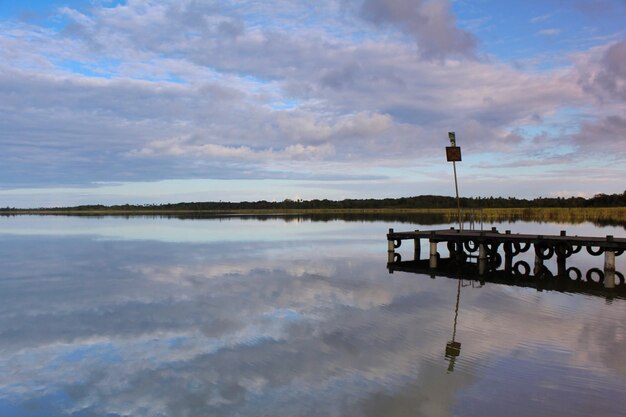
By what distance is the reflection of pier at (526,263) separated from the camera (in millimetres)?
17078

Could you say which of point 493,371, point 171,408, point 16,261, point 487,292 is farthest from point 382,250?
point 171,408

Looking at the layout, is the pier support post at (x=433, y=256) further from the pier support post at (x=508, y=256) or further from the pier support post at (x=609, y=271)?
the pier support post at (x=609, y=271)

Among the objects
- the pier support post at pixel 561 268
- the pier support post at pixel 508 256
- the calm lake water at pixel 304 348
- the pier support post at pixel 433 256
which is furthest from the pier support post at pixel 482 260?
the calm lake water at pixel 304 348

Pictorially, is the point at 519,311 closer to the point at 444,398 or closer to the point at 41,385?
the point at 444,398

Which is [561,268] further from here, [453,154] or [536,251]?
[453,154]

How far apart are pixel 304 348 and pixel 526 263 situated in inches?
561

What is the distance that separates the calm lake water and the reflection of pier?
188 centimetres

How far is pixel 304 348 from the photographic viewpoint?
32.7 ft

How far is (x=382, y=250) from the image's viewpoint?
29.3 metres

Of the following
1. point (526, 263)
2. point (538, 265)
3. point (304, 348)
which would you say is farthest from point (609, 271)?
point (304, 348)

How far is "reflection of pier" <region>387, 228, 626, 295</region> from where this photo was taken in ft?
56.0

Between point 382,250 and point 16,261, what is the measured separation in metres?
18.5

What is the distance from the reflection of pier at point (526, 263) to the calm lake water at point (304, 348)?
1881mm

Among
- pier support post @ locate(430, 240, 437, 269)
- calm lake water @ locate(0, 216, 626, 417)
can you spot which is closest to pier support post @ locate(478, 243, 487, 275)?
pier support post @ locate(430, 240, 437, 269)
